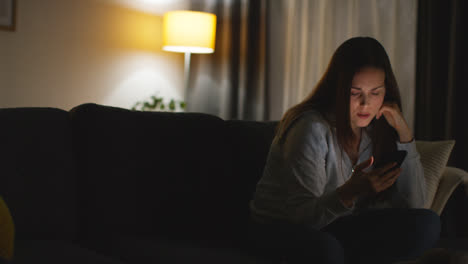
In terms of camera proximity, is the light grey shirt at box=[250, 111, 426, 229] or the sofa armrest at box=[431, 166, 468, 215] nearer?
the light grey shirt at box=[250, 111, 426, 229]

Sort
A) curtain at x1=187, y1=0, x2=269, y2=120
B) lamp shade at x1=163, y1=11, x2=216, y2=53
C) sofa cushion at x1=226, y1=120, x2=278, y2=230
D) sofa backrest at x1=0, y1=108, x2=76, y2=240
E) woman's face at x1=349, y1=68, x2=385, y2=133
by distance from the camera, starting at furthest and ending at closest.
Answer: curtain at x1=187, y1=0, x2=269, y2=120, lamp shade at x1=163, y1=11, x2=216, y2=53, sofa cushion at x1=226, y1=120, x2=278, y2=230, woman's face at x1=349, y1=68, x2=385, y2=133, sofa backrest at x1=0, y1=108, x2=76, y2=240

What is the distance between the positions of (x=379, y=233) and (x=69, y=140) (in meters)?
1.01

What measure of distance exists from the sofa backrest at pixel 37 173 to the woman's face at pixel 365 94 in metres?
0.93

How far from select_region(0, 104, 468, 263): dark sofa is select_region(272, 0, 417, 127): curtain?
1.17 metres

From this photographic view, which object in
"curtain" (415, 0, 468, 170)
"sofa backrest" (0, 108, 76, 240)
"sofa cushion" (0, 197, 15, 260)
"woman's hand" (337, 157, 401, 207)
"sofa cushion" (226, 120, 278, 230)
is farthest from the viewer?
"curtain" (415, 0, 468, 170)

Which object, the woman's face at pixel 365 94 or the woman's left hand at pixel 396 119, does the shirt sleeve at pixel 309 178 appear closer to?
the woman's face at pixel 365 94

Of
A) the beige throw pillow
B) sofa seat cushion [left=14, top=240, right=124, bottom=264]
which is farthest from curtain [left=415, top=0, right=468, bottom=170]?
sofa seat cushion [left=14, top=240, right=124, bottom=264]

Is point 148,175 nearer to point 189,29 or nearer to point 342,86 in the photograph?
point 342,86

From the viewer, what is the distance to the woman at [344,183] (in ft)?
4.44

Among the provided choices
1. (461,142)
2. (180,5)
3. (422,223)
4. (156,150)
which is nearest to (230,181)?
(156,150)

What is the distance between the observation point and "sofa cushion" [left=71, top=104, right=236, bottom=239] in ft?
5.21

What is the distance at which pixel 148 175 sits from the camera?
165cm

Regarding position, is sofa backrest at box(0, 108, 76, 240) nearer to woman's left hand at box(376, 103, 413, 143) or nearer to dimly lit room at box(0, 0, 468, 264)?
dimly lit room at box(0, 0, 468, 264)

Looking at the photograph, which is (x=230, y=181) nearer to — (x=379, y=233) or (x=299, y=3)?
(x=379, y=233)
